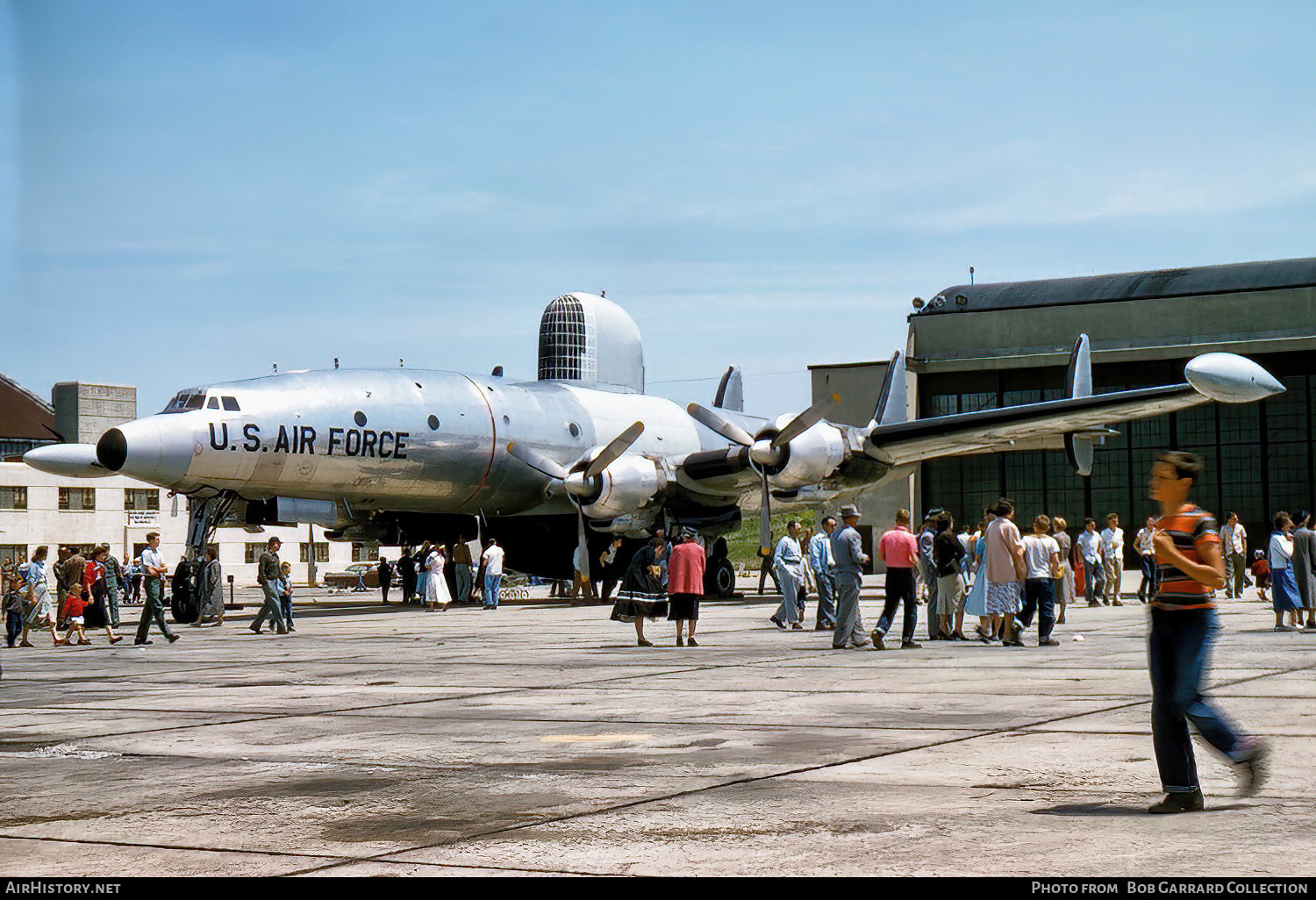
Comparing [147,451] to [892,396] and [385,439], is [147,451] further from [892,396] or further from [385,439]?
[892,396]

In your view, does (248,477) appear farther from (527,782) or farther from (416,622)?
(527,782)

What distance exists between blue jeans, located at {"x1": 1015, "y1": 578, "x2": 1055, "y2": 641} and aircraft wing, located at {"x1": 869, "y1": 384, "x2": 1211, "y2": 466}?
11.8 meters

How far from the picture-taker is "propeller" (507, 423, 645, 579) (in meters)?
29.6

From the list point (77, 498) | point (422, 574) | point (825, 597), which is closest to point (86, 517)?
point (77, 498)

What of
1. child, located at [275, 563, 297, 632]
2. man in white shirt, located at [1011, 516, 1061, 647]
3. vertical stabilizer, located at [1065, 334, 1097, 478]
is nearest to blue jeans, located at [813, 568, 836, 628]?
man in white shirt, located at [1011, 516, 1061, 647]

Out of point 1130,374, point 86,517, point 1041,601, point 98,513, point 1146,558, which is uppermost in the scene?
point 1130,374

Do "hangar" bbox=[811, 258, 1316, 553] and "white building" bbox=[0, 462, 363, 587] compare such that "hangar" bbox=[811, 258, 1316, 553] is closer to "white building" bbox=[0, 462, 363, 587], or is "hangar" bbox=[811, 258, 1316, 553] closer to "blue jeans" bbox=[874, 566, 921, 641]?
"white building" bbox=[0, 462, 363, 587]

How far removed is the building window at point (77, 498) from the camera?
6128cm

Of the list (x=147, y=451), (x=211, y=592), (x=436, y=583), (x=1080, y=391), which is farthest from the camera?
(x=1080, y=391)

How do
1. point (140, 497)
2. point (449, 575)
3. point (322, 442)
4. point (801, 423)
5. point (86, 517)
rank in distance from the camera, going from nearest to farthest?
point (322, 442) < point (801, 423) < point (449, 575) < point (86, 517) < point (140, 497)

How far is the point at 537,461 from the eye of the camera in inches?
1204

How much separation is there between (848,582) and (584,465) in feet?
44.7

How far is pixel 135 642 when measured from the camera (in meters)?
20.5

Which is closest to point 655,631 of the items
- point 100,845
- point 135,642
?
point 135,642
